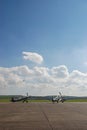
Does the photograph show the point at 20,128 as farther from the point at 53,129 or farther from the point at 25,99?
the point at 25,99

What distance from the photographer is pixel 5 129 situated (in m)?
14.8

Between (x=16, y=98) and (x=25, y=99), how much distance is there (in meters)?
3.74

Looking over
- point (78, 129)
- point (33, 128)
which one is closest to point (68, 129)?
point (78, 129)

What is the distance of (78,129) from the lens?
14.9 m

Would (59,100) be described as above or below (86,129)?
above

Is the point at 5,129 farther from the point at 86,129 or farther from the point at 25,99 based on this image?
the point at 25,99

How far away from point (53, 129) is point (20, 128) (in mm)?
2216

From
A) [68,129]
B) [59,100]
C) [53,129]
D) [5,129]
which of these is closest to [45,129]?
[53,129]

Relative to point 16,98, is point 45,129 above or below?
below

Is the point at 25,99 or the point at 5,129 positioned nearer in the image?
the point at 5,129

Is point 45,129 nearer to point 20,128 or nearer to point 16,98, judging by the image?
point 20,128

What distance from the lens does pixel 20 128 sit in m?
15.3

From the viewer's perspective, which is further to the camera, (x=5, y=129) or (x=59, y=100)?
(x=59, y=100)

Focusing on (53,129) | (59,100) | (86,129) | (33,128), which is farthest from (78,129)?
(59,100)
